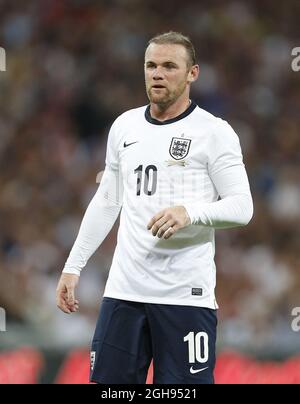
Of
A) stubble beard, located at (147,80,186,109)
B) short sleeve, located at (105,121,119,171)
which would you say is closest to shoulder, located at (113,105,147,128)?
short sleeve, located at (105,121,119,171)

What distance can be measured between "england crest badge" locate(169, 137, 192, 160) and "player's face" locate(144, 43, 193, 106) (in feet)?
0.58

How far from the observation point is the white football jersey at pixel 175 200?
3756mm

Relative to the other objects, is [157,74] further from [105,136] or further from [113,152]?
[105,136]

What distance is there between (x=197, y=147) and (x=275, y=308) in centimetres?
360

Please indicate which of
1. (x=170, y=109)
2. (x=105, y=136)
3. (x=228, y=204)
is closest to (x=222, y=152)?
(x=228, y=204)

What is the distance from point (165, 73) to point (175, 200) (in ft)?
1.69

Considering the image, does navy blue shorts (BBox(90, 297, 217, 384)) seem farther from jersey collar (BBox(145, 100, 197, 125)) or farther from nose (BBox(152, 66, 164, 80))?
nose (BBox(152, 66, 164, 80))

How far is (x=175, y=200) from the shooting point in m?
3.76

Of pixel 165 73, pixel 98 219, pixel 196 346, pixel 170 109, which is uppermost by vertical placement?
pixel 165 73

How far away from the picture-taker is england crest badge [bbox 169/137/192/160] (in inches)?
149

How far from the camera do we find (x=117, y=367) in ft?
12.4
